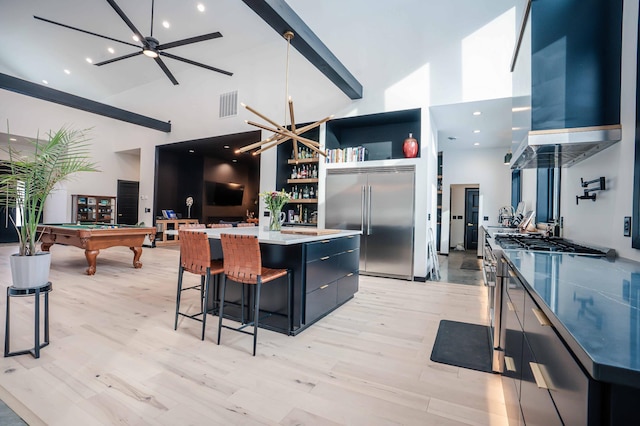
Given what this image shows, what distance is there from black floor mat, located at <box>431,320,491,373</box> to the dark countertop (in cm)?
108

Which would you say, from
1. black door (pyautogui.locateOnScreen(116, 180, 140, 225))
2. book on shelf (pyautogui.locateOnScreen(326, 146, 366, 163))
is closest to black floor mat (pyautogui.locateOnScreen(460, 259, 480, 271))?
book on shelf (pyautogui.locateOnScreen(326, 146, 366, 163))

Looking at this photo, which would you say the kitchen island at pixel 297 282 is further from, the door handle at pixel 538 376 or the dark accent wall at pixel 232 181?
the dark accent wall at pixel 232 181

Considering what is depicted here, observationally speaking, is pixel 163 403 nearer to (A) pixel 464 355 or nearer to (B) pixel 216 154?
(A) pixel 464 355

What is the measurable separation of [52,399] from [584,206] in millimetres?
4111

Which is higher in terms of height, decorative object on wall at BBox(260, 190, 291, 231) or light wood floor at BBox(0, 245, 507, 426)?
decorative object on wall at BBox(260, 190, 291, 231)

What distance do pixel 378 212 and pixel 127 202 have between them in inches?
362

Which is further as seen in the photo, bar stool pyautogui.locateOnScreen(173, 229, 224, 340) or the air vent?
the air vent

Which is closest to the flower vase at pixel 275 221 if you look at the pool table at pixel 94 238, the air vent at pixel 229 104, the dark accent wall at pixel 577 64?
the dark accent wall at pixel 577 64

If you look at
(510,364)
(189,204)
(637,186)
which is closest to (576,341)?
(510,364)

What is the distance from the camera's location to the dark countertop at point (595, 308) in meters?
0.56

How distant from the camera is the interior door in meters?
5.13

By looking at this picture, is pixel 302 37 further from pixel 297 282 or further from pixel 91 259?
pixel 91 259

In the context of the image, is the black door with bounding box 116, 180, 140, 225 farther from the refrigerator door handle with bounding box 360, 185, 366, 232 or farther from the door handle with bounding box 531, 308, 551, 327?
the door handle with bounding box 531, 308, 551, 327

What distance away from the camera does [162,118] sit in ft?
28.3
